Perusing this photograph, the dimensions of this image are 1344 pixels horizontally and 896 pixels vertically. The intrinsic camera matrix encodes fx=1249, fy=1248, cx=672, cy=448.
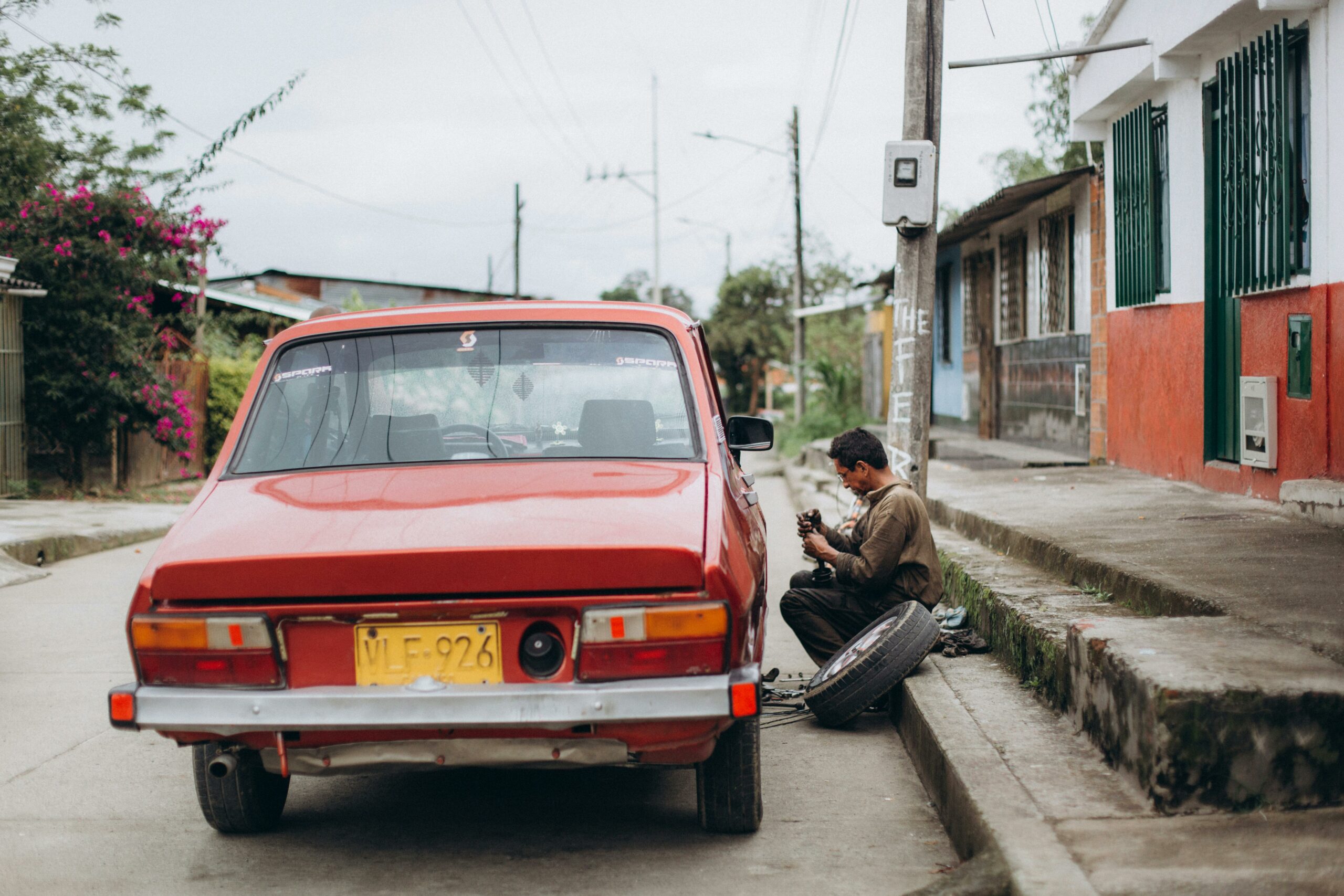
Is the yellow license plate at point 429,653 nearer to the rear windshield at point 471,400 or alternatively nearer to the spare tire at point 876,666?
the rear windshield at point 471,400

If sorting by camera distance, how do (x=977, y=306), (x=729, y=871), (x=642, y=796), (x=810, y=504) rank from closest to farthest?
(x=729, y=871) → (x=642, y=796) → (x=810, y=504) → (x=977, y=306)

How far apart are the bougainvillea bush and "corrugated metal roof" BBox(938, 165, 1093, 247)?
10.8 meters

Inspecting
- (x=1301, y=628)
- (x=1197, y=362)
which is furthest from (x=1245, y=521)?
(x=1301, y=628)

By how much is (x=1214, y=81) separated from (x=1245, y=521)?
3776 mm

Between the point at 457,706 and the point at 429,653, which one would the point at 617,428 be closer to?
the point at 429,653

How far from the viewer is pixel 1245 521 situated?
7293 millimetres

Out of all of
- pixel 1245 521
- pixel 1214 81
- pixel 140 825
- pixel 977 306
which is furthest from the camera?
pixel 977 306

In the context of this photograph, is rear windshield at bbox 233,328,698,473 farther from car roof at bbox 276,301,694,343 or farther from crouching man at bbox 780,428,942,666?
crouching man at bbox 780,428,942,666

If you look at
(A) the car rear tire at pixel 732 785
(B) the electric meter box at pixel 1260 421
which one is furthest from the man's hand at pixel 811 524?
(B) the electric meter box at pixel 1260 421

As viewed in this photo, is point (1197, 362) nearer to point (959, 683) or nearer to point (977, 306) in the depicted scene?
point (959, 683)

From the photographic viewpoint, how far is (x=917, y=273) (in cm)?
834

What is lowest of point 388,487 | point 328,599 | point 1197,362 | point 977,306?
point 328,599

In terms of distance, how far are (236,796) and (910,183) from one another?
233 inches

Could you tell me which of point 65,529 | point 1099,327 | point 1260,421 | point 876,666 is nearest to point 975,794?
point 876,666
